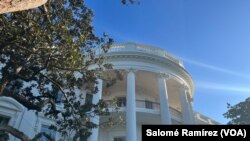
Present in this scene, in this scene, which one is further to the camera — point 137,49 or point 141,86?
point 141,86

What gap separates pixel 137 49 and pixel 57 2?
1120 cm

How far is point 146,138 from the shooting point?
4.35 metres

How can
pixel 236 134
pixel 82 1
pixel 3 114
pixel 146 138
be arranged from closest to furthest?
pixel 236 134 → pixel 146 138 → pixel 82 1 → pixel 3 114

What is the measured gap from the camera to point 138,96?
23.8 m

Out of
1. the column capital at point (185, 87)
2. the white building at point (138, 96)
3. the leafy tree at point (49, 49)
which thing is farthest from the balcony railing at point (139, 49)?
the leafy tree at point (49, 49)

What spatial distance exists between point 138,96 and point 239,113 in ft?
39.9

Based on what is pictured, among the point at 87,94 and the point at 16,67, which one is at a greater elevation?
the point at 87,94

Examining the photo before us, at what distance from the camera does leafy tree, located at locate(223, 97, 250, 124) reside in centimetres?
2761

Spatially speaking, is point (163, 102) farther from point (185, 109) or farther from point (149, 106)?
point (149, 106)

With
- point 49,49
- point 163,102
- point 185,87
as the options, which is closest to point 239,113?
point 185,87

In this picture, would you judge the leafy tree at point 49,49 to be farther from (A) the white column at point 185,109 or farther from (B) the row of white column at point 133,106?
(A) the white column at point 185,109

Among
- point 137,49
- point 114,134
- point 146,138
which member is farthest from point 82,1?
point 114,134

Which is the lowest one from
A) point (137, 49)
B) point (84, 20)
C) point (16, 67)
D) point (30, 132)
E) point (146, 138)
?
point (146, 138)

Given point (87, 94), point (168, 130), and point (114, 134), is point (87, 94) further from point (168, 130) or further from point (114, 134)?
point (168, 130)
